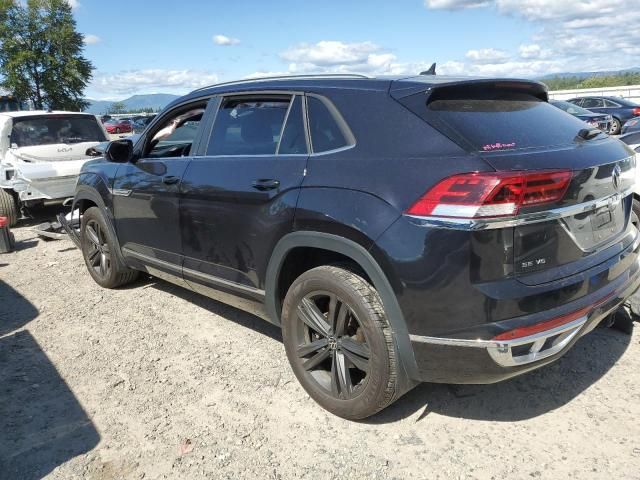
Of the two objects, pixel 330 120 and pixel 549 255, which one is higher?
pixel 330 120

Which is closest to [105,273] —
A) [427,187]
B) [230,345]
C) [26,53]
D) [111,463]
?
[230,345]

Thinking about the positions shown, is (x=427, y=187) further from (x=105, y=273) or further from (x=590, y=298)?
(x=105, y=273)

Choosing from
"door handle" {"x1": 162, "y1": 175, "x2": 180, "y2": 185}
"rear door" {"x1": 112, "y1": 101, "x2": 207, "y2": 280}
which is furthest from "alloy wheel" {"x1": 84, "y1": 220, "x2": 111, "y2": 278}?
"door handle" {"x1": 162, "y1": 175, "x2": 180, "y2": 185}

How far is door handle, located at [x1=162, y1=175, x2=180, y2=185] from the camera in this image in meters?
3.83

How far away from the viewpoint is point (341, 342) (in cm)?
285

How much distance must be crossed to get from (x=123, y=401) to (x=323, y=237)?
1.68 m

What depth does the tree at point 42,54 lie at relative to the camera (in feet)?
111

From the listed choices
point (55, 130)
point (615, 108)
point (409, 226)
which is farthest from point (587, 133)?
point (615, 108)

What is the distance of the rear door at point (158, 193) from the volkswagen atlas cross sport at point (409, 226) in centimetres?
33

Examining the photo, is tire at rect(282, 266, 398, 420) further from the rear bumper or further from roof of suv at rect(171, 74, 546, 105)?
roof of suv at rect(171, 74, 546, 105)

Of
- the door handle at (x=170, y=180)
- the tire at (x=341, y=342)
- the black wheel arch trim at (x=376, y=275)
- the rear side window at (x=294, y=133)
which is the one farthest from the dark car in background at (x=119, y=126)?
the black wheel arch trim at (x=376, y=275)

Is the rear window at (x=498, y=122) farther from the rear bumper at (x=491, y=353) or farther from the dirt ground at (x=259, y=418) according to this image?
the dirt ground at (x=259, y=418)

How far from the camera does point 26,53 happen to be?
1319 inches

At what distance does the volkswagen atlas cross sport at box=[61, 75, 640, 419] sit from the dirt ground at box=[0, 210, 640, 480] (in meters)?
0.29
